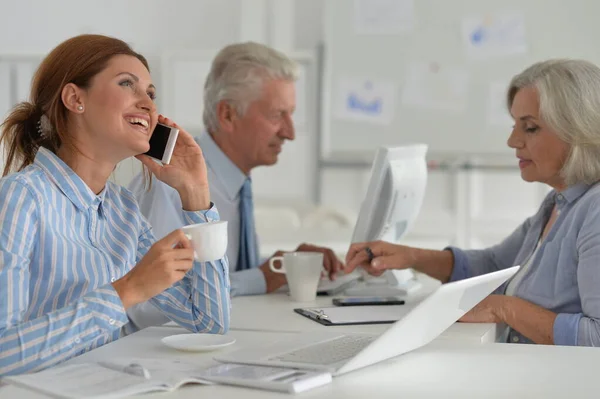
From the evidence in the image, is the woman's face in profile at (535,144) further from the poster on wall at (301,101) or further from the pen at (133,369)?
the poster on wall at (301,101)

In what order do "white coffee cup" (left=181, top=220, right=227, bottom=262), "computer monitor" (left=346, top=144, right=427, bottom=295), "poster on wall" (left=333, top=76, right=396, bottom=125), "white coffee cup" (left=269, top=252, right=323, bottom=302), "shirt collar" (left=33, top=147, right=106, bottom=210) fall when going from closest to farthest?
"white coffee cup" (left=181, top=220, right=227, bottom=262), "shirt collar" (left=33, top=147, right=106, bottom=210), "white coffee cup" (left=269, top=252, right=323, bottom=302), "computer monitor" (left=346, top=144, right=427, bottom=295), "poster on wall" (left=333, top=76, right=396, bottom=125)

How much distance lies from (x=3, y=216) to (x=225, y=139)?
1.23 meters

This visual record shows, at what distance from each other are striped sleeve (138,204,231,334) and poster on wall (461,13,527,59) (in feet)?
9.51

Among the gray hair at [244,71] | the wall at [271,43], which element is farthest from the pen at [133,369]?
the wall at [271,43]

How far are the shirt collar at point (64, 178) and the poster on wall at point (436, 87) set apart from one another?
9.80ft

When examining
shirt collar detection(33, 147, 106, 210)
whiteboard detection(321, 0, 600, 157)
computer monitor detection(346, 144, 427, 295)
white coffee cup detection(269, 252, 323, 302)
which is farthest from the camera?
whiteboard detection(321, 0, 600, 157)

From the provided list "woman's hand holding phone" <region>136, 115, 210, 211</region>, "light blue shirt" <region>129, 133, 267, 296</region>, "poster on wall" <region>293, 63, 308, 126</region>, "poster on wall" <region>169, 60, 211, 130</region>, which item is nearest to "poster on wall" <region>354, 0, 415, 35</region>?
"poster on wall" <region>293, 63, 308, 126</region>

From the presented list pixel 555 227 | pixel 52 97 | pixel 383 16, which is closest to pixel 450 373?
pixel 555 227

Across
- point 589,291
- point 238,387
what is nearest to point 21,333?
point 238,387

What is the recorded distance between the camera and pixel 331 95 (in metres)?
4.51

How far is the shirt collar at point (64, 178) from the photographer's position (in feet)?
5.27

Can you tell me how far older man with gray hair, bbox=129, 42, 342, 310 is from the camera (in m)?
2.50

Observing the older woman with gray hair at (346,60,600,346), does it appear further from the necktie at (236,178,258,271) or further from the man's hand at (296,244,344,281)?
the necktie at (236,178,258,271)

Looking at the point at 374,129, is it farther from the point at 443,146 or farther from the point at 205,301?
the point at 205,301
